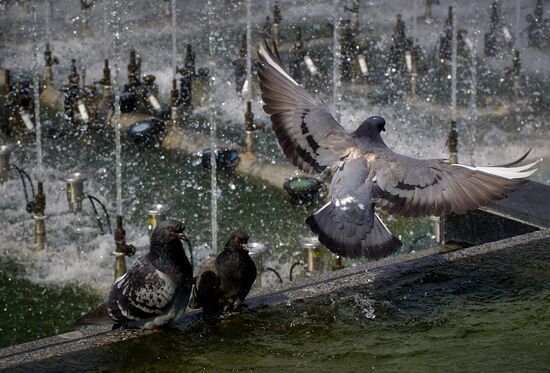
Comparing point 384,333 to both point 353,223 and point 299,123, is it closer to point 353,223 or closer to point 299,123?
point 353,223

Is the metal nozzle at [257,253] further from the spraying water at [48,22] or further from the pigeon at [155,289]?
the spraying water at [48,22]

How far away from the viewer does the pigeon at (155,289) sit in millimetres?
6539

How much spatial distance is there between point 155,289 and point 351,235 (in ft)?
4.56

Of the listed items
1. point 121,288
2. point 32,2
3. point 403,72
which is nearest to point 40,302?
point 121,288

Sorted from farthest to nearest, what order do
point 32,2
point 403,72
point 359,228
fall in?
point 32,2
point 403,72
point 359,228

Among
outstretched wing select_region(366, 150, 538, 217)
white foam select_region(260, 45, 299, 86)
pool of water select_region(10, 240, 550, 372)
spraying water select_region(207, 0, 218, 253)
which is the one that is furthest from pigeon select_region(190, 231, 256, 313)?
spraying water select_region(207, 0, 218, 253)

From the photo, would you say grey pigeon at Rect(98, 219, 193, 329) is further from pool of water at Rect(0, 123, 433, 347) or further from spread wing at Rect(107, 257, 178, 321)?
pool of water at Rect(0, 123, 433, 347)

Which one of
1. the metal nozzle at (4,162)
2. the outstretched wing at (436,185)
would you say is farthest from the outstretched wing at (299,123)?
the metal nozzle at (4,162)

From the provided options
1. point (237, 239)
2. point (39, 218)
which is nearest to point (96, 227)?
point (39, 218)

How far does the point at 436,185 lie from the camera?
7219 millimetres

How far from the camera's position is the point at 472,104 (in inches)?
682

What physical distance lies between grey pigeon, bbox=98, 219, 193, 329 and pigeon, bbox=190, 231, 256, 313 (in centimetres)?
27

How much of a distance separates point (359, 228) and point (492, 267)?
4.05 feet

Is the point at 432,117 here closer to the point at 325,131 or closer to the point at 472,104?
the point at 472,104
